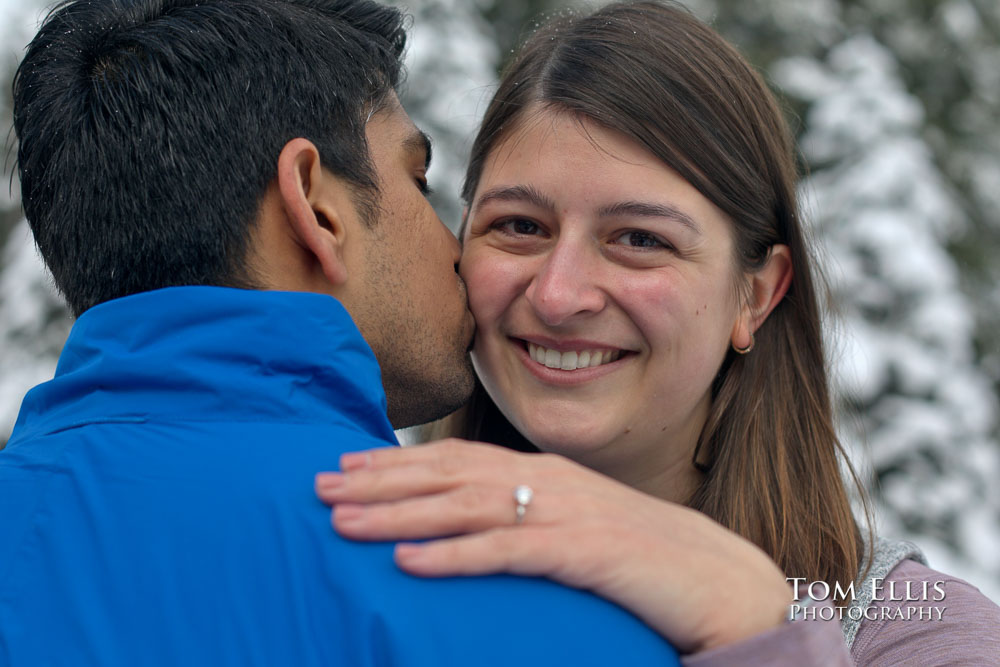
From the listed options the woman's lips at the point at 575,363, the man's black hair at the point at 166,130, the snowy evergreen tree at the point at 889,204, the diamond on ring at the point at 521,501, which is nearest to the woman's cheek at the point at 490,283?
the woman's lips at the point at 575,363

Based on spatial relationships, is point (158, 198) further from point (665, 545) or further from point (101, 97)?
point (665, 545)

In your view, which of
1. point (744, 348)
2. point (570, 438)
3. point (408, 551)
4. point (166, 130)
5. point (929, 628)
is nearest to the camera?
point (408, 551)

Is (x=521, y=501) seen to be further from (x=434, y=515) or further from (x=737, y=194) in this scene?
(x=737, y=194)

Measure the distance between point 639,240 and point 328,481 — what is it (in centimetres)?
122

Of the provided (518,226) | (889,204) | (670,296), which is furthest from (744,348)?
(889,204)

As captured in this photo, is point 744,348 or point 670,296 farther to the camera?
point 744,348

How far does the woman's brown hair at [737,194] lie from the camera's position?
2.26 m

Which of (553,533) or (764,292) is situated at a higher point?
(764,292)

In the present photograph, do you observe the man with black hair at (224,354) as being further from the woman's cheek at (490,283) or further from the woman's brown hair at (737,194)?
the woman's brown hair at (737,194)

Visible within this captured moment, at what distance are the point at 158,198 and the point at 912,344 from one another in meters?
5.06

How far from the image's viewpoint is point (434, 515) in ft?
4.10

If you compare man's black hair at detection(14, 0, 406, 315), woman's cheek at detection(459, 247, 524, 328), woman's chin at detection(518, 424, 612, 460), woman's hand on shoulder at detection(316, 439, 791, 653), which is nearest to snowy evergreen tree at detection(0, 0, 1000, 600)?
woman's cheek at detection(459, 247, 524, 328)

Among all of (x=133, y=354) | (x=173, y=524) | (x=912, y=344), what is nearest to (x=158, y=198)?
(x=133, y=354)

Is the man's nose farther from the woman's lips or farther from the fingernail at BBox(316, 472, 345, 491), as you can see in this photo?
the fingernail at BBox(316, 472, 345, 491)
